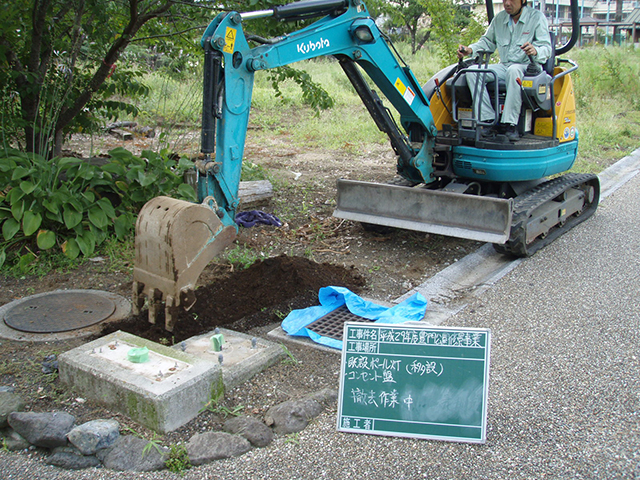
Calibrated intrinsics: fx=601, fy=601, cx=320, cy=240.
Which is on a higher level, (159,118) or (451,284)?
(159,118)

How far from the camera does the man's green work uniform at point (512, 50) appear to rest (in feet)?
19.9

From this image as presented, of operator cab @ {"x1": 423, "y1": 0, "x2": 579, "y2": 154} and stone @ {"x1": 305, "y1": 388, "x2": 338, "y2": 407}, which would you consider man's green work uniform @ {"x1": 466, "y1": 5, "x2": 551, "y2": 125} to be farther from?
stone @ {"x1": 305, "y1": 388, "x2": 338, "y2": 407}

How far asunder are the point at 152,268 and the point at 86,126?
168 inches

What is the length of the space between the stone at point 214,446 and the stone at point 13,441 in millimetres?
891

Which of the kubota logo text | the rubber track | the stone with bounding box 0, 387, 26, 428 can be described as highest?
the kubota logo text

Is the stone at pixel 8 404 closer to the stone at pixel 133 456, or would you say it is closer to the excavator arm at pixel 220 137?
the stone at pixel 133 456

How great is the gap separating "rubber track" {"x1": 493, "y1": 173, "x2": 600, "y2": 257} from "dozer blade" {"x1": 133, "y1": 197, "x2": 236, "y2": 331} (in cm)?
309

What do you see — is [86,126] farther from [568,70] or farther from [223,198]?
[568,70]

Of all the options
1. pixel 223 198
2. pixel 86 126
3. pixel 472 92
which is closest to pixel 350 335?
pixel 223 198

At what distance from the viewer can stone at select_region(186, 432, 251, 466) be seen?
3031 millimetres

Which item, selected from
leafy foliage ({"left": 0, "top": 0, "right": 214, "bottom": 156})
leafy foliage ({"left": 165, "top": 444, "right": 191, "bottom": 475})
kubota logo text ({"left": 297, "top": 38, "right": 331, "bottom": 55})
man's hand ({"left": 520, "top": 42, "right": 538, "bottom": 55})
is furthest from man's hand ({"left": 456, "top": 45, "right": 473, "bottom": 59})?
leafy foliage ({"left": 165, "top": 444, "right": 191, "bottom": 475})

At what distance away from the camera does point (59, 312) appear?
4750 millimetres

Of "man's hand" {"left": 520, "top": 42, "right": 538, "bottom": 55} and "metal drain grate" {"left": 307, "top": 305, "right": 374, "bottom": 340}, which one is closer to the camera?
"metal drain grate" {"left": 307, "top": 305, "right": 374, "bottom": 340}

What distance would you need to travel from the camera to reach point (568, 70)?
6336 millimetres
